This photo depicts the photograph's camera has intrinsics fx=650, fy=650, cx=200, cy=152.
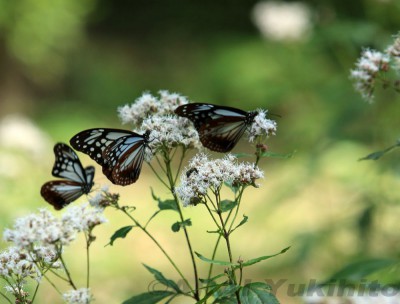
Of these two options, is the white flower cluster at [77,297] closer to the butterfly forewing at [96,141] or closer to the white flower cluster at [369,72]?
the butterfly forewing at [96,141]

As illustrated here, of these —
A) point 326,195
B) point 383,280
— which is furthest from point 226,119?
point 326,195

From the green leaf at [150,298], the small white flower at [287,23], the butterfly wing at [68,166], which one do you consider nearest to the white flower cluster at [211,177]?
the green leaf at [150,298]

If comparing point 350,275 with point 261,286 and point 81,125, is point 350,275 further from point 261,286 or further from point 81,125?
point 81,125

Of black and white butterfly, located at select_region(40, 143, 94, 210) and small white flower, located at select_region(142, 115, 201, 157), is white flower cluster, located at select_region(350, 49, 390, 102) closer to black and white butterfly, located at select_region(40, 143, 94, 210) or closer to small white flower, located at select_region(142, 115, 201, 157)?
small white flower, located at select_region(142, 115, 201, 157)

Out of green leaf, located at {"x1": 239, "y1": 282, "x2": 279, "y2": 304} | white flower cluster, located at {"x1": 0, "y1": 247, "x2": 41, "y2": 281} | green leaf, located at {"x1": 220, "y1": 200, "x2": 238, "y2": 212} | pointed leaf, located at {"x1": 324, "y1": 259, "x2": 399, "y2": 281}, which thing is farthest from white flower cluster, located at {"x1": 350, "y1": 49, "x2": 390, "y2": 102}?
white flower cluster, located at {"x1": 0, "y1": 247, "x2": 41, "y2": 281}

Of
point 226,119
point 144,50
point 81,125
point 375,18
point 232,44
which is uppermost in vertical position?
point 144,50
